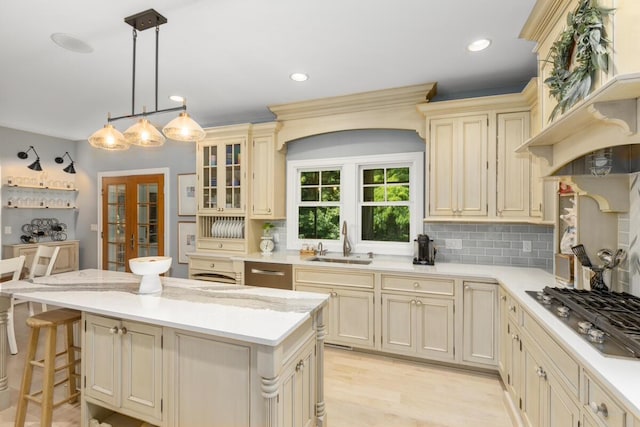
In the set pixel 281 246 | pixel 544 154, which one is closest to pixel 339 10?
pixel 544 154

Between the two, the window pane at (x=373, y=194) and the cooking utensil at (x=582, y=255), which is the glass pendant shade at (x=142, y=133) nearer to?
the window pane at (x=373, y=194)

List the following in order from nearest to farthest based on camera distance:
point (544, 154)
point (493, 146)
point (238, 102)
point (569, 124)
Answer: point (569, 124)
point (544, 154)
point (493, 146)
point (238, 102)

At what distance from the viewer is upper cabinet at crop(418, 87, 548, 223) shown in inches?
113

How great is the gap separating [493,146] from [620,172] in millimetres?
1224

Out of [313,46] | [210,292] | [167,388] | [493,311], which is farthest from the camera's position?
[493,311]

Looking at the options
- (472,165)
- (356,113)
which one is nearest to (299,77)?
(356,113)

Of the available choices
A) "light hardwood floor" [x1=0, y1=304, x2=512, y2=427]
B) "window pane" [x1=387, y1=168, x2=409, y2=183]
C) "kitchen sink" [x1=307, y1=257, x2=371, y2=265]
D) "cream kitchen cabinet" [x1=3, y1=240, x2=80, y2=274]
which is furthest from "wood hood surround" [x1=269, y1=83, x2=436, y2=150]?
"cream kitchen cabinet" [x1=3, y1=240, x2=80, y2=274]

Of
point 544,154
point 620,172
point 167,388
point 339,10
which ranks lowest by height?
point 167,388

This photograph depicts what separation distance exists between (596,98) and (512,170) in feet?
6.43

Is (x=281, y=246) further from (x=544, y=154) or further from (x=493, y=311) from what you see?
(x=544, y=154)

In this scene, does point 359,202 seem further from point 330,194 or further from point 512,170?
point 512,170

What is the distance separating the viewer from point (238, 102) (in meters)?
3.73

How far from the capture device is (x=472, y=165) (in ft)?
9.95

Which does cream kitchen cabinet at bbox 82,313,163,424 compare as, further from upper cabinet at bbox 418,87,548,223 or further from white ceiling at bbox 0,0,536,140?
upper cabinet at bbox 418,87,548,223
